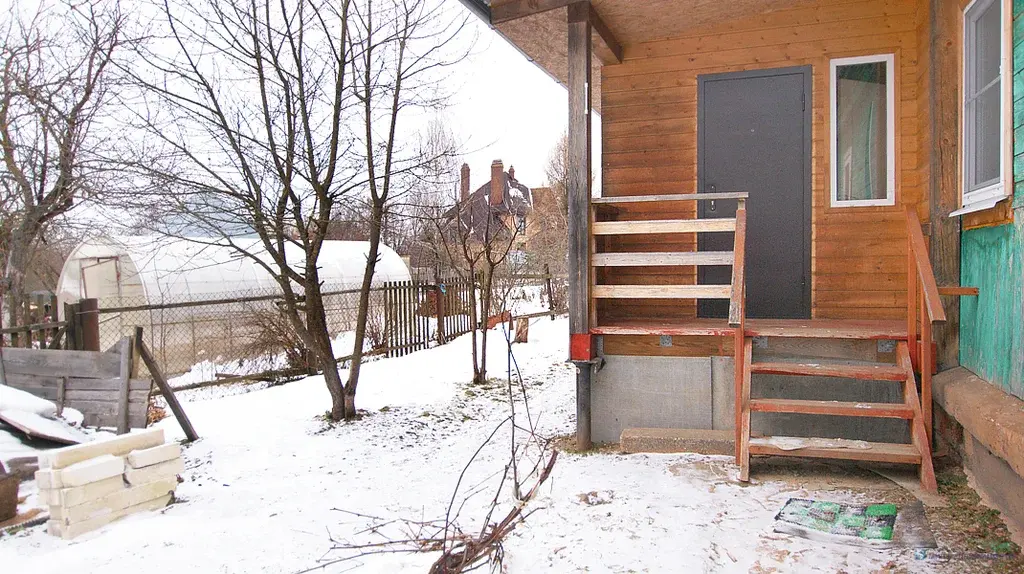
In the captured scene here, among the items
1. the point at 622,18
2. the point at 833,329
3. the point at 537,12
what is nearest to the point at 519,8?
the point at 537,12

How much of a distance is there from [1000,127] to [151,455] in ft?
18.4

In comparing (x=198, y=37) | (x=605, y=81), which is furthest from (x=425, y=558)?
(x=198, y=37)

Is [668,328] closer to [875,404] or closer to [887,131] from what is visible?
[875,404]

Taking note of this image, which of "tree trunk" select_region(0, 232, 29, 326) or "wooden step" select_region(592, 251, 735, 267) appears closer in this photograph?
"wooden step" select_region(592, 251, 735, 267)

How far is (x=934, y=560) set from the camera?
3016 millimetres

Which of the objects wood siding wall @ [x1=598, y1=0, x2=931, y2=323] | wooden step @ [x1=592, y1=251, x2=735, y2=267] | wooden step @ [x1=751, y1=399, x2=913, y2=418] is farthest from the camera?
wood siding wall @ [x1=598, y1=0, x2=931, y2=323]

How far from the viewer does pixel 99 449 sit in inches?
169

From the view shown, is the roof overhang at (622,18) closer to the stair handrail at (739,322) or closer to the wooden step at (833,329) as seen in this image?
the stair handrail at (739,322)

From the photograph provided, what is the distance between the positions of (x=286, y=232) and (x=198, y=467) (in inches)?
102

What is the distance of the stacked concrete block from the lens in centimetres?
397

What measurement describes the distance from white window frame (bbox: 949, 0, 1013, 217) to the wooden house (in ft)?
0.12

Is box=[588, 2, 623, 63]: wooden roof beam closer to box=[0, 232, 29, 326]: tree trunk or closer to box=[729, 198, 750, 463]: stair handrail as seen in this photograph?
box=[729, 198, 750, 463]: stair handrail

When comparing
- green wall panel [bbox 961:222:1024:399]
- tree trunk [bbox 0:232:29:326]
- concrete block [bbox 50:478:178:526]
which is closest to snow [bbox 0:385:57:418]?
concrete block [bbox 50:478:178:526]

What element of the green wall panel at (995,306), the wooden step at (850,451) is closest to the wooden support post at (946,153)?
the green wall panel at (995,306)
